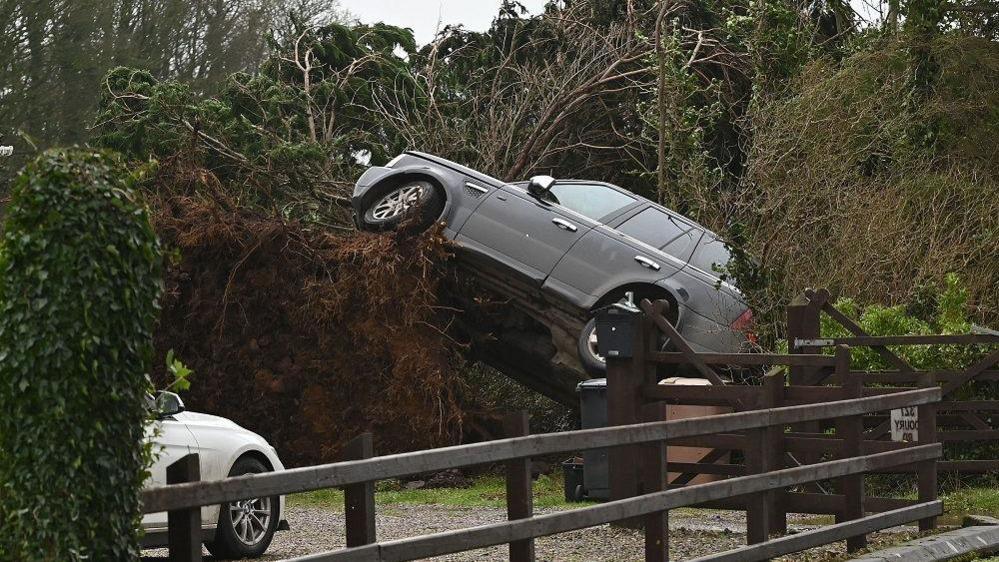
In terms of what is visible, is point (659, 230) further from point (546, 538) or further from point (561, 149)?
point (546, 538)

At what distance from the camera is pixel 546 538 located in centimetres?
1094

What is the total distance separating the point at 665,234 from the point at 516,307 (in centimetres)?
179

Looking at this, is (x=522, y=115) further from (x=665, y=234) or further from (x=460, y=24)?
(x=665, y=234)

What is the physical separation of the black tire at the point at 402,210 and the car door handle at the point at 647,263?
221 cm

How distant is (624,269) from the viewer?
15.2 m

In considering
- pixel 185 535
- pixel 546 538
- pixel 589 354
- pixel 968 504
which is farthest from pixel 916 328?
pixel 185 535

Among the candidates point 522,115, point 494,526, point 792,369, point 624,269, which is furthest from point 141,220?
point 522,115

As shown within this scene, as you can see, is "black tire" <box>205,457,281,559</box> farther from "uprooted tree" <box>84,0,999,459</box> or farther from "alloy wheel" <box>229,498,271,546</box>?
"uprooted tree" <box>84,0,999,459</box>

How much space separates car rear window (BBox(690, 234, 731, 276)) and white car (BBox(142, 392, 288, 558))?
580cm

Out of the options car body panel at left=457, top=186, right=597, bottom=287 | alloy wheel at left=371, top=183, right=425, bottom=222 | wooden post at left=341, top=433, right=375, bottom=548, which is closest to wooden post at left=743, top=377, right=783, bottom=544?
wooden post at left=341, top=433, right=375, bottom=548

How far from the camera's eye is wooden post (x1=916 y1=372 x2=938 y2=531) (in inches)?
394

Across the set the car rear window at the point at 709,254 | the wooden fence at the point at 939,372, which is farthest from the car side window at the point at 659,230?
the wooden fence at the point at 939,372

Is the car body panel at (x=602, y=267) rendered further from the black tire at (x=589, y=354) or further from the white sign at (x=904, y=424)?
the white sign at (x=904, y=424)

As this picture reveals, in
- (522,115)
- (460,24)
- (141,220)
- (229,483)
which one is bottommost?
(229,483)
